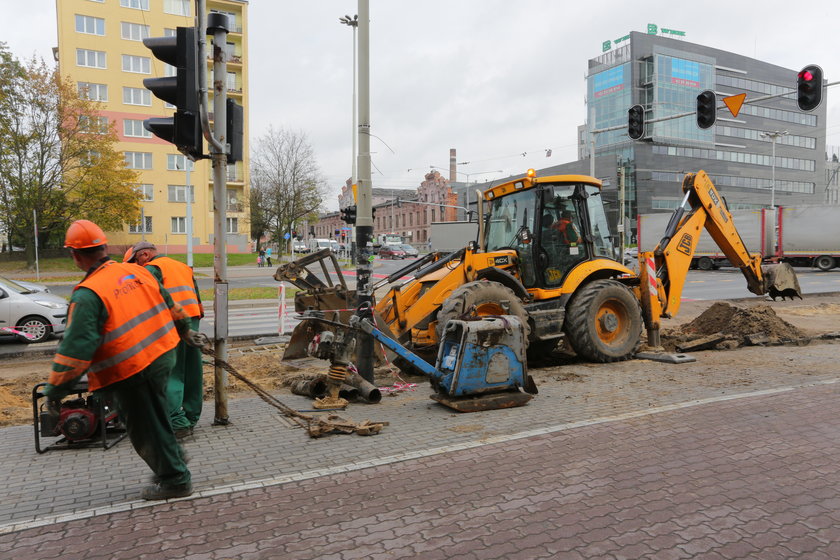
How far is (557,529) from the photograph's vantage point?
11.7ft

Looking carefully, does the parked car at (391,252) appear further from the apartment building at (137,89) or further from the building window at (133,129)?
the building window at (133,129)

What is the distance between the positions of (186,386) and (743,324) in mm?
9592

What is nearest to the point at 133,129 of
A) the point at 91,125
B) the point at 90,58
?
the point at 90,58

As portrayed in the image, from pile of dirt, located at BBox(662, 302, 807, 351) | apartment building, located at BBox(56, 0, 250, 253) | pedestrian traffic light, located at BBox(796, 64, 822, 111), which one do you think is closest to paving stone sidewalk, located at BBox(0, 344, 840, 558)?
pile of dirt, located at BBox(662, 302, 807, 351)

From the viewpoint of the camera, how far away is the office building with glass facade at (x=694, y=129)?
81.1 metres

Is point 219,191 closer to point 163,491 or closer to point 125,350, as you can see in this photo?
point 125,350

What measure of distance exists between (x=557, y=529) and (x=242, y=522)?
6.44 feet

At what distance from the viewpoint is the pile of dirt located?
1005cm

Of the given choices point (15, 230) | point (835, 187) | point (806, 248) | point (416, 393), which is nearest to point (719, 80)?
point (835, 187)

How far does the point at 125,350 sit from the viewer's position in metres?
3.70

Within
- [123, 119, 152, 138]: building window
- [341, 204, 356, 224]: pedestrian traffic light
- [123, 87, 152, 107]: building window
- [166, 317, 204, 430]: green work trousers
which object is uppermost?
[123, 87, 152, 107]: building window

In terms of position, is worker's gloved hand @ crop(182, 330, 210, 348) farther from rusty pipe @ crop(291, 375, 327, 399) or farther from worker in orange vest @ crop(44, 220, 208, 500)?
rusty pipe @ crop(291, 375, 327, 399)

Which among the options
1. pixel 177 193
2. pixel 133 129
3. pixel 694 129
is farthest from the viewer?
pixel 694 129

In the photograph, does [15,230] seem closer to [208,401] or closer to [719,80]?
[208,401]
